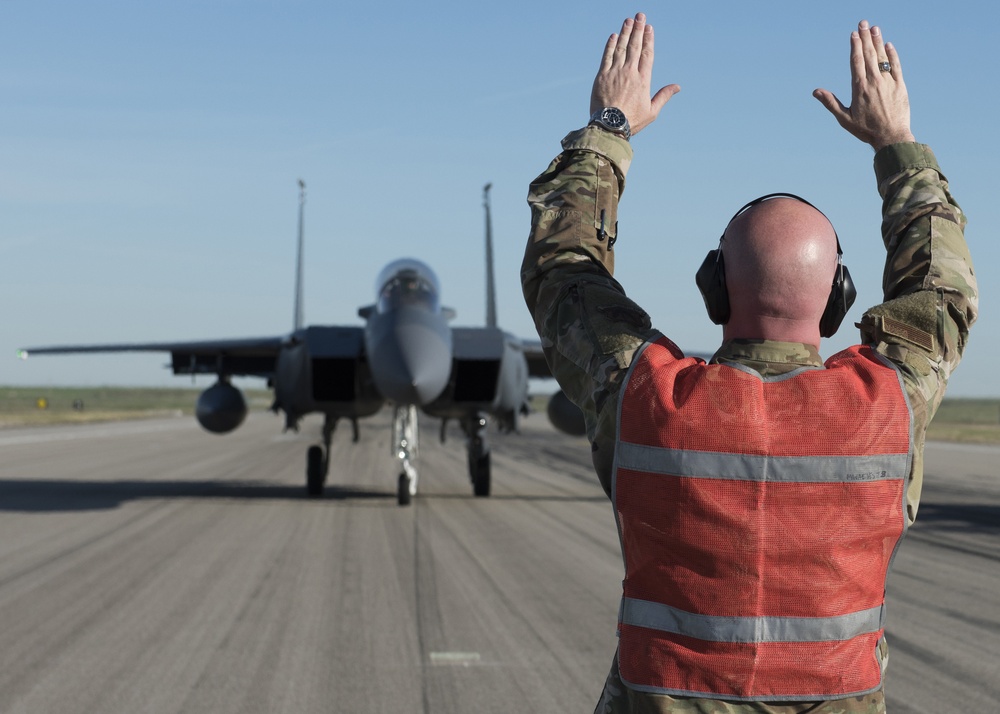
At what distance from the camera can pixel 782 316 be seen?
1.92 m

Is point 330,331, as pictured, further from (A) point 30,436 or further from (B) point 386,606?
(A) point 30,436

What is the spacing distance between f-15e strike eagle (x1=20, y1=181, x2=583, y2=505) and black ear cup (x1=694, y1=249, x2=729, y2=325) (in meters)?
11.6

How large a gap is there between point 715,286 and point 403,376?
11702mm

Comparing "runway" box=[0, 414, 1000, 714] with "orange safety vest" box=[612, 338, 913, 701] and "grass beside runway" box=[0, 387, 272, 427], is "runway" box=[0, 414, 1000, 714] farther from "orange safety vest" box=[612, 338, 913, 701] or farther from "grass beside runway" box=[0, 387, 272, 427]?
"grass beside runway" box=[0, 387, 272, 427]

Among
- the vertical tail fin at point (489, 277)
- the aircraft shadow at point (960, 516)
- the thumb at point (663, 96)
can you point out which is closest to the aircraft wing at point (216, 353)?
the vertical tail fin at point (489, 277)

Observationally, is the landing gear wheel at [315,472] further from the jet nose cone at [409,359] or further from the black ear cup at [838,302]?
the black ear cup at [838,302]

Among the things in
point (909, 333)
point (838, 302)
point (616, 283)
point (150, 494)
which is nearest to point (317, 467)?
point (150, 494)

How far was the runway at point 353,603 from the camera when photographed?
591cm

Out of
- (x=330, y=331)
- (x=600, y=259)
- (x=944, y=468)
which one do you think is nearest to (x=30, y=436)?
(x=330, y=331)

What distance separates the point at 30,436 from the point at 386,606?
35.3 m

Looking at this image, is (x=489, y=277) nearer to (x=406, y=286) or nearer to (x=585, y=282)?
(x=406, y=286)

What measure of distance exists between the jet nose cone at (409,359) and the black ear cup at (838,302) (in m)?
11.6

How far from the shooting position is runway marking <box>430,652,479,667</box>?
6508mm

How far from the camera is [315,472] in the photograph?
17656 mm
